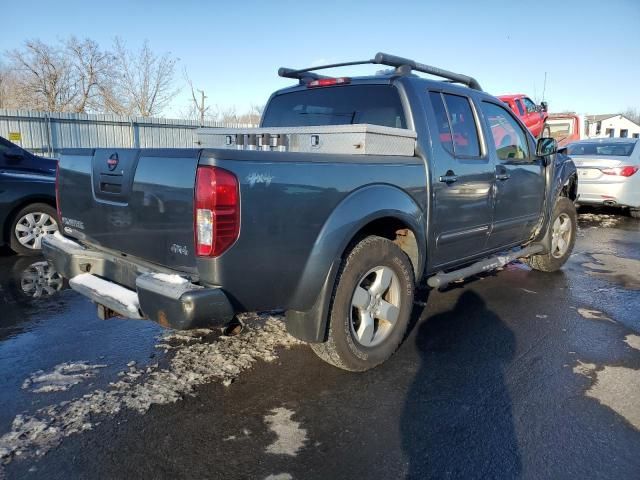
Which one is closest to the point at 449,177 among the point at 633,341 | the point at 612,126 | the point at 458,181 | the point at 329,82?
the point at 458,181

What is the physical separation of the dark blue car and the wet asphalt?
1.96 m

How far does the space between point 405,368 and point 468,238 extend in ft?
4.42

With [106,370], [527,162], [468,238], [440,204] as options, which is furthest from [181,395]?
[527,162]

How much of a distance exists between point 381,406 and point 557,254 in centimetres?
413

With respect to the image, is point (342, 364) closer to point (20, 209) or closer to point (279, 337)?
point (279, 337)

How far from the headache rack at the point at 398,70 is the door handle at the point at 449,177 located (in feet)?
2.77

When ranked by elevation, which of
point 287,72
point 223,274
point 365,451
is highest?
point 287,72

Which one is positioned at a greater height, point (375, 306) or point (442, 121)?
point (442, 121)

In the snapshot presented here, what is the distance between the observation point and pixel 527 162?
16.0ft

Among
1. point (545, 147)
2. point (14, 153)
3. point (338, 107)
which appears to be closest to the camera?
point (338, 107)

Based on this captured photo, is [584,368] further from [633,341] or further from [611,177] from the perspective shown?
[611,177]

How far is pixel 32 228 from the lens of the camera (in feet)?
21.0

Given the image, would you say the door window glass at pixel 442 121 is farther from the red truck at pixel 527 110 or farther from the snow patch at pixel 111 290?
the red truck at pixel 527 110

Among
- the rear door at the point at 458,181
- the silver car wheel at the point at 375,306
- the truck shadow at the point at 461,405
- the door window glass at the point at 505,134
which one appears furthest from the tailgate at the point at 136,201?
the door window glass at the point at 505,134
